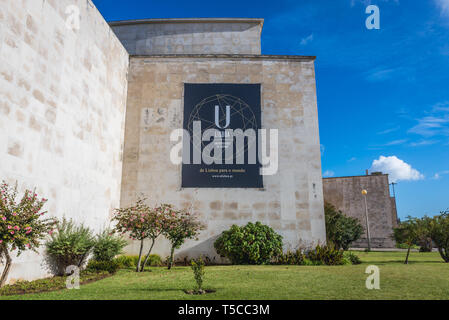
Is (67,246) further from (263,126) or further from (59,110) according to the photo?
(263,126)

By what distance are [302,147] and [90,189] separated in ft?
28.7

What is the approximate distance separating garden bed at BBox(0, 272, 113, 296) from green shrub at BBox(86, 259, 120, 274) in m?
0.82

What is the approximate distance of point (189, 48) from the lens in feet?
55.8

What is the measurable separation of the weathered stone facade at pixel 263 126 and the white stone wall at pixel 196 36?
2535mm

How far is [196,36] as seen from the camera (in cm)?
1714

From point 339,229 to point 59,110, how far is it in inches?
674

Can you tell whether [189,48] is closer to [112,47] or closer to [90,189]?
[112,47]

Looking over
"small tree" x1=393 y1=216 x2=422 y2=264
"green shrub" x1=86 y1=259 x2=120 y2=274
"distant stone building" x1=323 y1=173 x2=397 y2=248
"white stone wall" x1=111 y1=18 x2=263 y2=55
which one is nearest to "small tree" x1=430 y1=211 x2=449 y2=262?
"small tree" x1=393 y1=216 x2=422 y2=264

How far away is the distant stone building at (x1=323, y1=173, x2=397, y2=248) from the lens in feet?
102

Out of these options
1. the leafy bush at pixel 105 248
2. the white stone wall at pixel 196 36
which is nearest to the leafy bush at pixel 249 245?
the leafy bush at pixel 105 248

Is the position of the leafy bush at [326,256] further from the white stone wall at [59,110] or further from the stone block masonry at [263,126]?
the white stone wall at [59,110]

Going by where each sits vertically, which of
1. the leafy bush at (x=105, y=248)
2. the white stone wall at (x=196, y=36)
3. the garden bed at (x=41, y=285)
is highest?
the white stone wall at (x=196, y=36)

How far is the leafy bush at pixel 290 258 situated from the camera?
12234 mm
